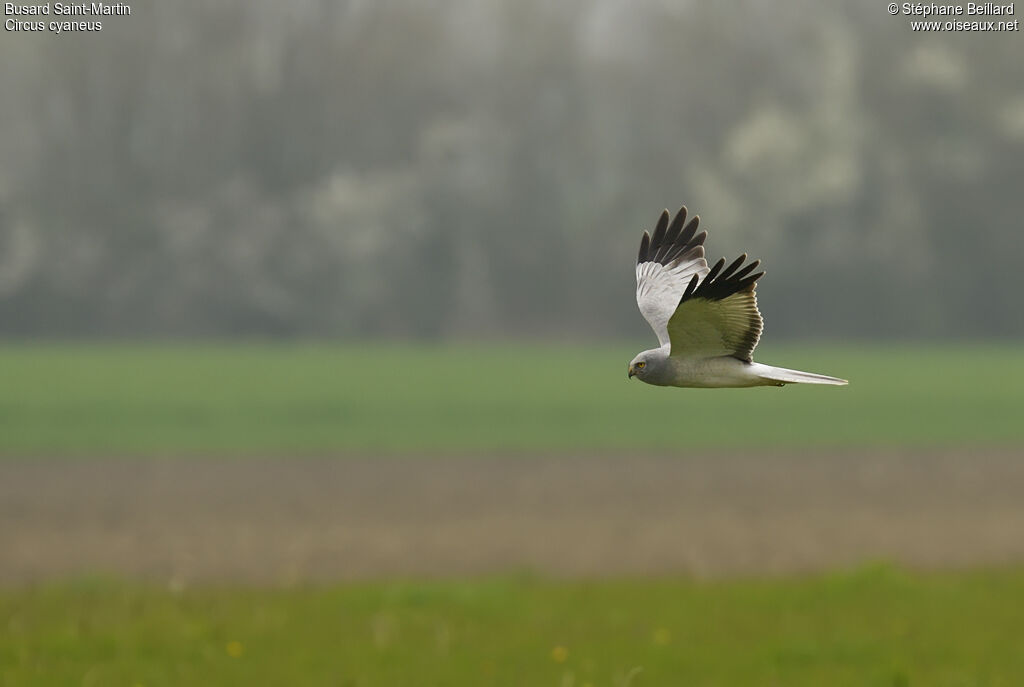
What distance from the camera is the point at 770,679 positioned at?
47.6 ft

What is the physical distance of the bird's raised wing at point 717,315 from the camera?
3.45 metres

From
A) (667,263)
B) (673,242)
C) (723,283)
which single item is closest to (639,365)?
(723,283)

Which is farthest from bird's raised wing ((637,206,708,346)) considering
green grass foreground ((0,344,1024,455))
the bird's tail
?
green grass foreground ((0,344,1024,455))

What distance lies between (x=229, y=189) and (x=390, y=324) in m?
11.5

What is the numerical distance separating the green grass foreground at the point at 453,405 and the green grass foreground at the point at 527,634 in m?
14.7

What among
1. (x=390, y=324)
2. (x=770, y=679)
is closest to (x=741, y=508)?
(x=770, y=679)

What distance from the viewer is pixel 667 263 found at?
17.3 ft

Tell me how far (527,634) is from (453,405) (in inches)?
1387

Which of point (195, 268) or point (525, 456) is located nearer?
point (525, 456)

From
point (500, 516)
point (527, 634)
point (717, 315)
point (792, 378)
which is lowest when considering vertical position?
point (500, 516)

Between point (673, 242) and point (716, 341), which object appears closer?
point (716, 341)

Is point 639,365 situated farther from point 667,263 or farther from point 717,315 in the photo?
point 667,263

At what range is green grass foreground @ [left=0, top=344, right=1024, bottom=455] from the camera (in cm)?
4272

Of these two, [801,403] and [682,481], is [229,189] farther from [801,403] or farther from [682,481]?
[682,481]
